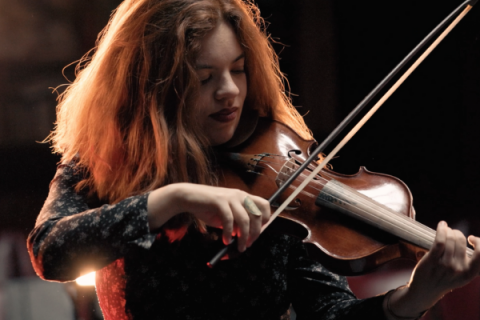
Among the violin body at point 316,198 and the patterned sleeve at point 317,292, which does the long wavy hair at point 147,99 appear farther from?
the patterned sleeve at point 317,292

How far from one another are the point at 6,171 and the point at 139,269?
714 mm

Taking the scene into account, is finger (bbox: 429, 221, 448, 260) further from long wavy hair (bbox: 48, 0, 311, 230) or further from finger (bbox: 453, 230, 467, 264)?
long wavy hair (bbox: 48, 0, 311, 230)

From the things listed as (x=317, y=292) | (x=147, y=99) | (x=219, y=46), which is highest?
(x=219, y=46)

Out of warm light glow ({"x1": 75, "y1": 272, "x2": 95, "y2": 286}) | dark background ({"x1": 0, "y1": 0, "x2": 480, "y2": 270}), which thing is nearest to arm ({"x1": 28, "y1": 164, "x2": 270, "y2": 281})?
warm light glow ({"x1": 75, "y1": 272, "x2": 95, "y2": 286})

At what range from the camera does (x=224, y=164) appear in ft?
3.11

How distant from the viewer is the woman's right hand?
2.23ft

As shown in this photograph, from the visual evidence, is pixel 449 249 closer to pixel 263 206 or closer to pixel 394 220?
pixel 394 220

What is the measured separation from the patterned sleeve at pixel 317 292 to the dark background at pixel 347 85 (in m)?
0.67

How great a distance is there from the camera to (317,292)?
102cm

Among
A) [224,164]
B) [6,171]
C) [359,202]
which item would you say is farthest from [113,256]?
[6,171]

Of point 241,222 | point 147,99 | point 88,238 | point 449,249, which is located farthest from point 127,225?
point 449,249

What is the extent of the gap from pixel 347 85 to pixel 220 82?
0.85 meters

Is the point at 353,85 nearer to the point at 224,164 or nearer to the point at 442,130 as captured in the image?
the point at 442,130

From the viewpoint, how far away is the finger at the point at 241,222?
68 centimetres
